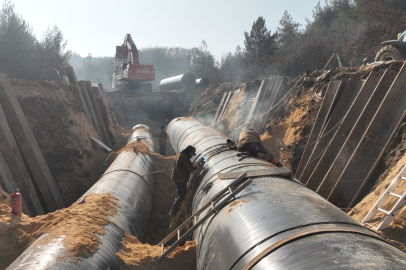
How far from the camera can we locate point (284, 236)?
3209mm

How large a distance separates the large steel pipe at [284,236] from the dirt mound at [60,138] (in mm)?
5675

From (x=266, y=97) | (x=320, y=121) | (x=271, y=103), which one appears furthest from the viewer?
(x=266, y=97)

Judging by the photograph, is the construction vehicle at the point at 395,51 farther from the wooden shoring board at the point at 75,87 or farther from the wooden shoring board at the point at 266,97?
the wooden shoring board at the point at 75,87

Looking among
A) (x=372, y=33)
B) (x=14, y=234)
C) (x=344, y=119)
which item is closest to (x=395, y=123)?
(x=344, y=119)

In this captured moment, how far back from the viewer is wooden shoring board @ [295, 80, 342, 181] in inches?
331

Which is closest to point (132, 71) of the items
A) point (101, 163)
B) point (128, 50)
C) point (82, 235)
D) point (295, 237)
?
point (128, 50)

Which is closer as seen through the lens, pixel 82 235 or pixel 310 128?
pixel 82 235

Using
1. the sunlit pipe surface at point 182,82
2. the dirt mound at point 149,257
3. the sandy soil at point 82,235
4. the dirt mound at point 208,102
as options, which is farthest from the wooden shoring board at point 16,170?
the sunlit pipe surface at point 182,82

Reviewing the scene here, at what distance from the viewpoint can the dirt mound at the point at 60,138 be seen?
9.43m

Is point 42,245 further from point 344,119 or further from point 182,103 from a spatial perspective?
point 182,103

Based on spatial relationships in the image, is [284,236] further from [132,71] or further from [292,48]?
[292,48]

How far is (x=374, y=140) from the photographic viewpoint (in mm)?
6566

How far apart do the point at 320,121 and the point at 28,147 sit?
761 cm

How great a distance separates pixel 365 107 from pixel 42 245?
6.65 meters
